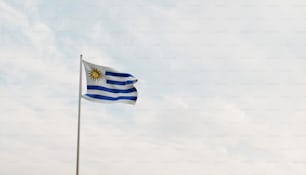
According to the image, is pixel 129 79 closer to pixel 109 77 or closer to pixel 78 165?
pixel 109 77

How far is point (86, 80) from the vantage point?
145 feet

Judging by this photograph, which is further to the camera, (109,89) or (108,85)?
(109,89)

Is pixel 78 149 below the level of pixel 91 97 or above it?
below

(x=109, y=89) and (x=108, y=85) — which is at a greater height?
(x=108, y=85)

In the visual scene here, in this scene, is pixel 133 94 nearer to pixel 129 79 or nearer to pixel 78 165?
pixel 129 79

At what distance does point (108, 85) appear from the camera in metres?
44.8

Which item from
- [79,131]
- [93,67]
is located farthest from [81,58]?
[79,131]

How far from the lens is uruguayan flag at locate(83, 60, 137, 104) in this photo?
44344mm

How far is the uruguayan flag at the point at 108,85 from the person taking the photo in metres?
44.3

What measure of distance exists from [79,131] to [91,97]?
2.17 m

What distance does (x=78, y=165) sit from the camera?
42469 millimetres

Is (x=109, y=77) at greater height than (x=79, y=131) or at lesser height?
greater

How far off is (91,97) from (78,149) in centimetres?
310

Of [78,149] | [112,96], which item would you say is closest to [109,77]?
[112,96]
